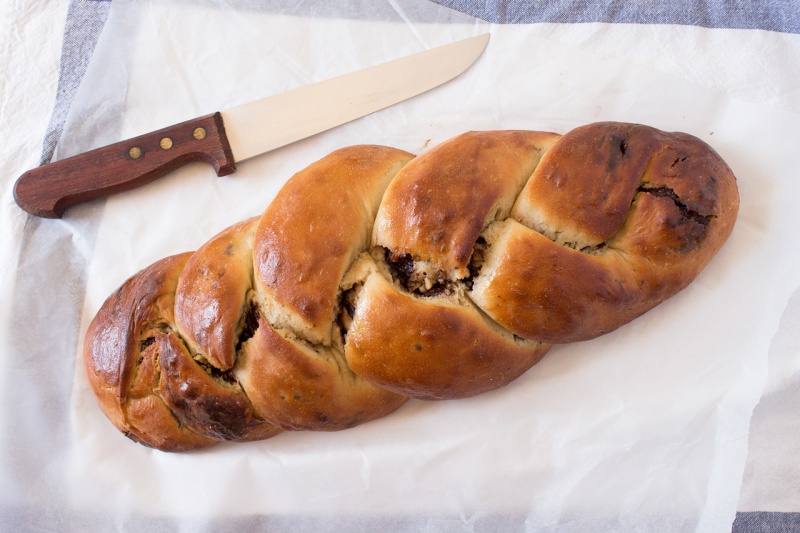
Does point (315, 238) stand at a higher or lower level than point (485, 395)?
higher

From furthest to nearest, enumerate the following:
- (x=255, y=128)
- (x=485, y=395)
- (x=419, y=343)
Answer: (x=255, y=128) < (x=485, y=395) < (x=419, y=343)

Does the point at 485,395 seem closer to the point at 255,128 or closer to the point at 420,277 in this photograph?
the point at 420,277

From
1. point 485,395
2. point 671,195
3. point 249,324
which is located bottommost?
point 485,395

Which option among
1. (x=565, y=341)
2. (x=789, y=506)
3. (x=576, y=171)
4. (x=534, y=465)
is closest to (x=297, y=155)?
(x=576, y=171)

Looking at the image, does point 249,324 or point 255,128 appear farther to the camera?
point 255,128

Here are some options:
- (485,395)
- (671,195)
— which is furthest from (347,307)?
(671,195)

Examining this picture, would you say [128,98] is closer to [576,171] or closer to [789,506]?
[576,171]

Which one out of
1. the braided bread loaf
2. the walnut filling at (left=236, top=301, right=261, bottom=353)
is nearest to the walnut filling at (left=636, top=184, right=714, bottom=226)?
the braided bread loaf
